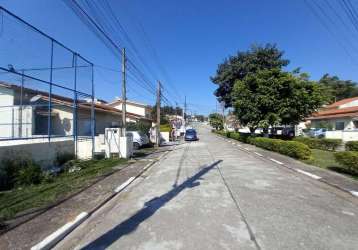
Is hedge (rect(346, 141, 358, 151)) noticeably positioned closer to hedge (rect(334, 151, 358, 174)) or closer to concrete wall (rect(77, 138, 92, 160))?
hedge (rect(334, 151, 358, 174))

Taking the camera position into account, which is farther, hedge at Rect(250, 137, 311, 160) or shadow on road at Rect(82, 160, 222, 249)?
hedge at Rect(250, 137, 311, 160)

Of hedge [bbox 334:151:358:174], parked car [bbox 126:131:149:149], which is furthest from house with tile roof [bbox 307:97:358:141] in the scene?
parked car [bbox 126:131:149:149]

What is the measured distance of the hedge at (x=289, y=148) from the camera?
15078 mm

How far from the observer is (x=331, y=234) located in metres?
4.65

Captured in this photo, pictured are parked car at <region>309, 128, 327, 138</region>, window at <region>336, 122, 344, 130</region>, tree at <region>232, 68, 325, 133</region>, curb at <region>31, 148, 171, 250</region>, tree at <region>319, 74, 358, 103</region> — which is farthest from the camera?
tree at <region>319, 74, 358, 103</region>

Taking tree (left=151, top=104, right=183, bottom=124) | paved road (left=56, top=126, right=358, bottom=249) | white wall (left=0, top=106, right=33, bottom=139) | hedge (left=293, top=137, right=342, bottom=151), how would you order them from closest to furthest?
paved road (left=56, top=126, right=358, bottom=249)
white wall (left=0, top=106, right=33, bottom=139)
hedge (left=293, top=137, right=342, bottom=151)
tree (left=151, top=104, right=183, bottom=124)

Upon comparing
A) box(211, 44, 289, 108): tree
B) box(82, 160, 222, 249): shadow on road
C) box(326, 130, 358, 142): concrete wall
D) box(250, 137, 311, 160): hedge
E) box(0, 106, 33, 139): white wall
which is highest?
box(211, 44, 289, 108): tree

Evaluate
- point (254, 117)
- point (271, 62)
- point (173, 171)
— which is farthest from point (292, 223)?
point (271, 62)

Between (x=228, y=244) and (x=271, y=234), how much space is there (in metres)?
0.89

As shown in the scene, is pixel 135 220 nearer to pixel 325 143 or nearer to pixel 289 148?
pixel 289 148

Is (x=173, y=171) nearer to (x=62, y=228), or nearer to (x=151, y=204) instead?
(x=151, y=204)

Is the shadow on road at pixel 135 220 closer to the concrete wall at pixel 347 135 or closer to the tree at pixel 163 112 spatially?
the concrete wall at pixel 347 135

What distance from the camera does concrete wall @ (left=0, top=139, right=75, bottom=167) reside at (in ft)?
31.0

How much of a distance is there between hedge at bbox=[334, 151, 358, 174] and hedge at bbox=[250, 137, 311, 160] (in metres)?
3.65
